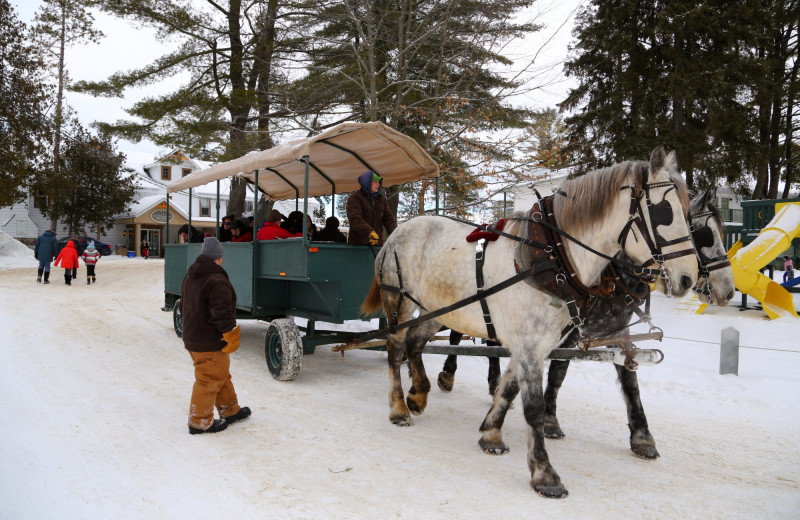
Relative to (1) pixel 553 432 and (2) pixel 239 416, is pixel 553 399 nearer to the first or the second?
(1) pixel 553 432

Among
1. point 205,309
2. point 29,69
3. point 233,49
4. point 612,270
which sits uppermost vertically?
point 29,69

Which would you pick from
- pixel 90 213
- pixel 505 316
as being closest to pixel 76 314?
pixel 505 316

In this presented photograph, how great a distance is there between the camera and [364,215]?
609cm

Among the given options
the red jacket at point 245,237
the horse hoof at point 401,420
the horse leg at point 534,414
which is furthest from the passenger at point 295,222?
the horse leg at point 534,414

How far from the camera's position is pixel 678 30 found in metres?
13.6

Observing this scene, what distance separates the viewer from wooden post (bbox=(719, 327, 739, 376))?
632 centimetres

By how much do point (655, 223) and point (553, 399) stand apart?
6.34 feet

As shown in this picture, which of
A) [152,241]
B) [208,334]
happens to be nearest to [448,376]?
[208,334]

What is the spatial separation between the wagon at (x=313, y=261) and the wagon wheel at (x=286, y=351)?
0.01 m

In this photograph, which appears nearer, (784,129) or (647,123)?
(647,123)

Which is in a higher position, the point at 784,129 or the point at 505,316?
the point at 784,129

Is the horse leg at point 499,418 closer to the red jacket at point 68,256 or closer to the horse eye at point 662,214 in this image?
the horse eye at point 662,214

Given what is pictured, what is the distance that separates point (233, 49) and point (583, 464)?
14.1 metres

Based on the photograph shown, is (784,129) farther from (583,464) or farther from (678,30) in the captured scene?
(583,464)
